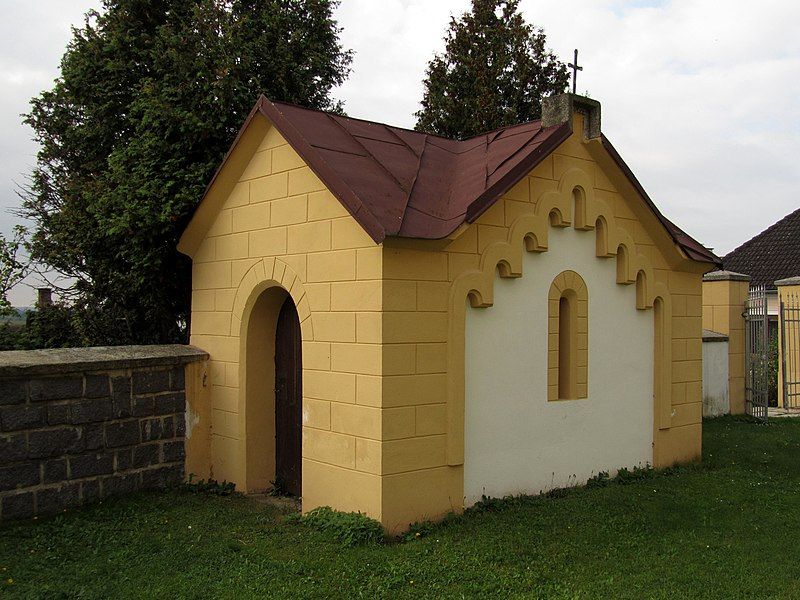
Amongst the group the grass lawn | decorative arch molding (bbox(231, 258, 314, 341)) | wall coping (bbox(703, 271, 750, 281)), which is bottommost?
the grass lawn

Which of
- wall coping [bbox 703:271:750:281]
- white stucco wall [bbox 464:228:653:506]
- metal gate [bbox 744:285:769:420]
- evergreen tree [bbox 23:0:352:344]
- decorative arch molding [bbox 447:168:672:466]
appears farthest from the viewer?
wall coping [bbox 703:271:750:281]

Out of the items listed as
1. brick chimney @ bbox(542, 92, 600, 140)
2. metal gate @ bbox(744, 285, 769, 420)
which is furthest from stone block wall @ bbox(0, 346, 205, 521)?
metal gate @ bbox(744, 285, 769, 420)

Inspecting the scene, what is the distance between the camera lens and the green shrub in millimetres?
5965

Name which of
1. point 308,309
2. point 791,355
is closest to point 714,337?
point 791,355

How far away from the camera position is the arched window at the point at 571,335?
25.5 feet

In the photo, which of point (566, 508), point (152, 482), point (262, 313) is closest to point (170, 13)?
point (262, 313)

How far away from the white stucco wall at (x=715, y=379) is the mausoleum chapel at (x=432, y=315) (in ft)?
14.5

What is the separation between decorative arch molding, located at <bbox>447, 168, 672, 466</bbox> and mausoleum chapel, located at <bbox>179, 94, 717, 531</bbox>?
0.07ft

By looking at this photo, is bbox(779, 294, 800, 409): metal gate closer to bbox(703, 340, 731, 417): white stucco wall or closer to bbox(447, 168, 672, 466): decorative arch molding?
bbox(703, 340, 731, 417): white stucco wall

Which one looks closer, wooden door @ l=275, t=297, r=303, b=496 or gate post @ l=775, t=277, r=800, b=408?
wooden door @ l=275, t=297, r=303, b=496

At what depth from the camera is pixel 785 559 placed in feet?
18.9

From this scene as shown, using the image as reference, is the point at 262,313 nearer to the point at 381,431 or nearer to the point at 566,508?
the point at 381,431

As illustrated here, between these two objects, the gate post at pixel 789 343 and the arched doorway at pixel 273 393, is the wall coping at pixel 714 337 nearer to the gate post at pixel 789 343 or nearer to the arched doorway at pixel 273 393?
the gate post at pixel 789 343

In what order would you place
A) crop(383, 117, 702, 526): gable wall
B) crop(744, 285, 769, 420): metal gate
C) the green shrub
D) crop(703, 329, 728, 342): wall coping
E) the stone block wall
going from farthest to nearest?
1. crop(703, 329, 728, 342): wall coping
2. crop(744, 285, 769, 420): metal gate
3. the stone block wall
4. crop(383, 117, 702, 526): gable wall
5. the green shrub
